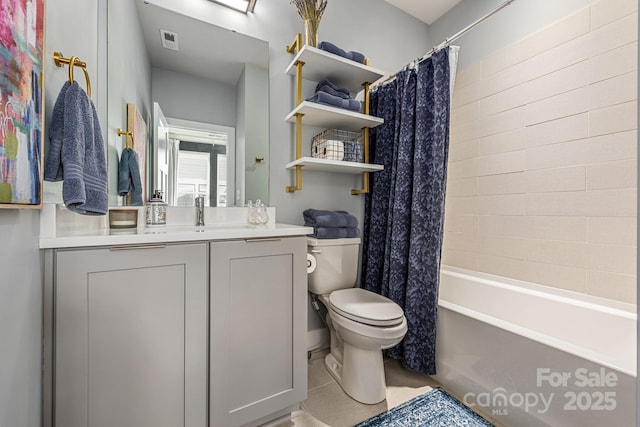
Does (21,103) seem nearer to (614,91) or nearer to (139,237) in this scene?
(139,237)

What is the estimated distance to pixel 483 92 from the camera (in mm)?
2064

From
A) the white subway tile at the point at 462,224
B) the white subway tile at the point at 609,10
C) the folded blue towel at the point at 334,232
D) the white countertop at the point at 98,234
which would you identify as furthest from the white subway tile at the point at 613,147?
the white countertop at the point at 98,234

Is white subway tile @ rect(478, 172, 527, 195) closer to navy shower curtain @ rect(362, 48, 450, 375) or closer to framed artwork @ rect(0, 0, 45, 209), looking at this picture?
navy shower curtain @ rect(362, 48, 450, 375)

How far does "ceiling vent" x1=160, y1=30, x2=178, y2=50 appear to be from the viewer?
5.01 feet

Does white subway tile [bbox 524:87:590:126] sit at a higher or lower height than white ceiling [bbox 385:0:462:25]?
lower

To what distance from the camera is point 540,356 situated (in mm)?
1135

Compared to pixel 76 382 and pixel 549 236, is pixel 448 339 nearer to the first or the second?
pixel 549 236

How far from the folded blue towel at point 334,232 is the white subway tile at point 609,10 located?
70.5 inches

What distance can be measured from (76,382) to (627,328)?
7.75 feet

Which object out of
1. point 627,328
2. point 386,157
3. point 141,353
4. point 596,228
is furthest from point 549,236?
point 141,353

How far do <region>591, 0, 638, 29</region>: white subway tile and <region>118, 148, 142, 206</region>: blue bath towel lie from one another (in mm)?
2602

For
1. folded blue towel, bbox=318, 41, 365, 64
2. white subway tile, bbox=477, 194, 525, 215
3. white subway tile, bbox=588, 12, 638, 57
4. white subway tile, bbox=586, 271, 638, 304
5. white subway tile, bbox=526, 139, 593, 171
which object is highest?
folded blue towel, bbox=318, 41, 365, 64
